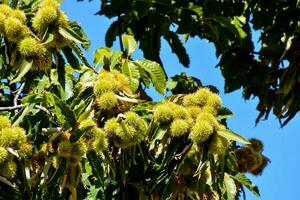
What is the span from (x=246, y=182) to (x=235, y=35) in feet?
3.03

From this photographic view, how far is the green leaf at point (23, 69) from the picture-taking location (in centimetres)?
182

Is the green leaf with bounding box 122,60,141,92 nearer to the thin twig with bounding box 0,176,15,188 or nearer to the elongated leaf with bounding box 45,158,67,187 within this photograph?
the elongated leaf with bounding box 45,158,67,187

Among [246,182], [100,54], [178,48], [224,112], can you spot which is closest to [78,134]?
[224,112]

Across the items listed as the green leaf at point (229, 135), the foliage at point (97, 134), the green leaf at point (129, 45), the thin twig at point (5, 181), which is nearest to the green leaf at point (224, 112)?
the foliage at point (97, 134)

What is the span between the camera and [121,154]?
6.49 feet

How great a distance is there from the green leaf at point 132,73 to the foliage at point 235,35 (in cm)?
59

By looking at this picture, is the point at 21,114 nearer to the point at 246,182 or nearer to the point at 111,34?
the point at 246,182

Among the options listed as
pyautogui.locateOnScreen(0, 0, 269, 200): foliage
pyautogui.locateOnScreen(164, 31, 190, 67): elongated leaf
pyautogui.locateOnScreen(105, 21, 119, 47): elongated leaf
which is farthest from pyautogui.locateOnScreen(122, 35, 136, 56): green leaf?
pyautogui.locateOnScreen(105, 21, 119, 47): elongated leaf

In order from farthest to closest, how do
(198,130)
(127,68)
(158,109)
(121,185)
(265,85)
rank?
(265,85)
(127,68)
(121,185)
(158,109)
(198,130)

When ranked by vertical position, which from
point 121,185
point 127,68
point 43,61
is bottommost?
point 121,185

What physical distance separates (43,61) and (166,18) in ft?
4.48

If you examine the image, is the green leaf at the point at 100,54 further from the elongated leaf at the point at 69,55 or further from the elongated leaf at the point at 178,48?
the elongated leaf at the point at 178,48

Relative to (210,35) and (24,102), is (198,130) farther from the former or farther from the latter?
(210,35)

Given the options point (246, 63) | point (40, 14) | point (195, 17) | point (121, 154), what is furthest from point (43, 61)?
point (246, 63)
